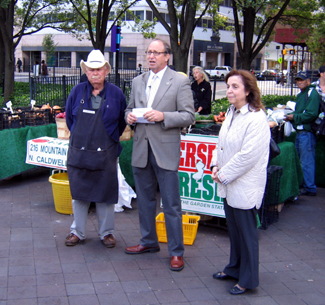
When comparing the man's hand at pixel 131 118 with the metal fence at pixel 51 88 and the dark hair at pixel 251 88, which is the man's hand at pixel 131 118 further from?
the metal fence at pixel 51 88

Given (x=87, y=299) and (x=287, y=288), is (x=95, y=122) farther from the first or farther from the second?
(x=287, y=288)

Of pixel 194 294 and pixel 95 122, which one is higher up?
pixel 95 122

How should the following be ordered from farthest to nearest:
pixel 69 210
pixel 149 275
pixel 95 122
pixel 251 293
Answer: pixel 69 210, pixel 95 122, pixel 149 275, pixel 251 293

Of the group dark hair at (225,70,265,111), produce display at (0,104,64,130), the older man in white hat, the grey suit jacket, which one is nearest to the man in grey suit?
the grey suit jacket

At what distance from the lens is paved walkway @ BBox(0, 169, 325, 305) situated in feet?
12.0

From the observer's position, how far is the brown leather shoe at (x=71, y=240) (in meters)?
4.66

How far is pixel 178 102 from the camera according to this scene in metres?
4.06

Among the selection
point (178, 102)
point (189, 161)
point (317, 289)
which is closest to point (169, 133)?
point (178, 102)

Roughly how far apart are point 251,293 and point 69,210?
2777mm

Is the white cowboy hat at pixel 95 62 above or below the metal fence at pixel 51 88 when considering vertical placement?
above

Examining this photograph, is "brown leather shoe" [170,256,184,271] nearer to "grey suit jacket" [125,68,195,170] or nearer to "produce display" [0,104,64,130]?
"grey suit jacket" [125,68,195,170]

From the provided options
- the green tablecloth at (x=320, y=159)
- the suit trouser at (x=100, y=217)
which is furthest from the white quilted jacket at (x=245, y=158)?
the green tablecloth at (x=320, y=159)

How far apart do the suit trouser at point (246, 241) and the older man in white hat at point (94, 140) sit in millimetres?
1407

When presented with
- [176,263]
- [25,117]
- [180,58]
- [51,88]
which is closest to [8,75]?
[51,88]
